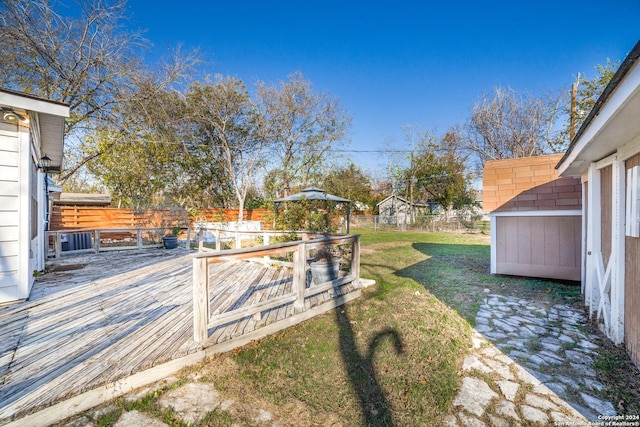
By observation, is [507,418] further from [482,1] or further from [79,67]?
[79,67]

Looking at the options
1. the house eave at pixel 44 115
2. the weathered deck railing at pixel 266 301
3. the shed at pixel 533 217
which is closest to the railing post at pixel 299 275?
the weathered deck railing at pixel 266 301

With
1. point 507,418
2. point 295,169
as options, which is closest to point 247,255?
point 507,418

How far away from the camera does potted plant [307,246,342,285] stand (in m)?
4.50

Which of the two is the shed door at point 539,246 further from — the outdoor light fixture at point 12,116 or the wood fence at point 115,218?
the outdoor light fixture at point 12,116

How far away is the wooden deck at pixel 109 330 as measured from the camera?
2.00 meters

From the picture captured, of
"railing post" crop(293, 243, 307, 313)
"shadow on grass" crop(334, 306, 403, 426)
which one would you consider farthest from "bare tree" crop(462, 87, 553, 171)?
"railing post" crop(293, 243, 307, 313)

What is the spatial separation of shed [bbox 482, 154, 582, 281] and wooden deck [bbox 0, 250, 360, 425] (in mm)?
4065

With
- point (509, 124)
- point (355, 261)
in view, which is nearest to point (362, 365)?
point (355, 261)

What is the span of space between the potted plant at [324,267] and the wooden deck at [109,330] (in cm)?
26

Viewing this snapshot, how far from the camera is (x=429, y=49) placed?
13719 millimetres

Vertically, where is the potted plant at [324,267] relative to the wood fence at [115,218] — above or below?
below

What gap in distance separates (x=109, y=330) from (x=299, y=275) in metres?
2.09

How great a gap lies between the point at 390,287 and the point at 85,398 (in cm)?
443

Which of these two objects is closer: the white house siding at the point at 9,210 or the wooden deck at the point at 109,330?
the wooden deck at the point at 109,330
